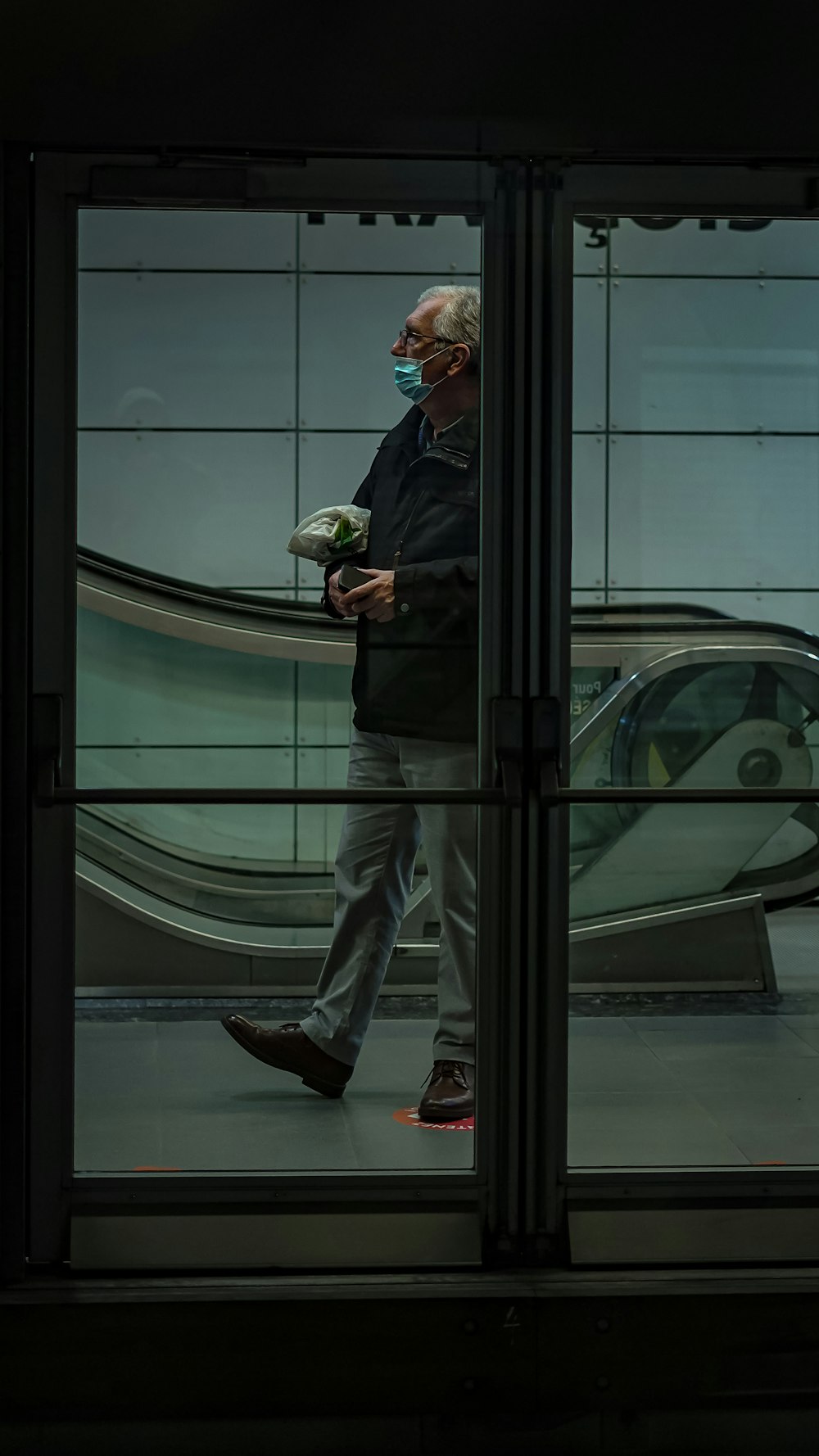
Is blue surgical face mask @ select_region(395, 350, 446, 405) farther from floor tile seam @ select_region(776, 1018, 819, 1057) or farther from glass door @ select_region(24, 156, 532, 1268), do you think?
floor tile seam @ select_region(776, 1018, 819, 1057)

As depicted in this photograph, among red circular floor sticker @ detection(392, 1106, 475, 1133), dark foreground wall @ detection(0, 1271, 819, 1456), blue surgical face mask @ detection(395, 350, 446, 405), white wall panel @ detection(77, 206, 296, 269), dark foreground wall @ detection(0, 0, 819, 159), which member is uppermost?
dark foreground wall @ detection(0, 0, 819, 159)

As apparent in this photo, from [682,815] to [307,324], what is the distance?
1295mm

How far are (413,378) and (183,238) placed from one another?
543 millimetres

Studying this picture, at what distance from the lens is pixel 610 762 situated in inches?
118

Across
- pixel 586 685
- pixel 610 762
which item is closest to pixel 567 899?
pixel 610 762

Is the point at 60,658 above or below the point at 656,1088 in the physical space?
above

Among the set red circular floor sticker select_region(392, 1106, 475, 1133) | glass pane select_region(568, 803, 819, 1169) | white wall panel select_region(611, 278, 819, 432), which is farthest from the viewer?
red circular floor sticker select_region(392, 1106, 475, 1133)

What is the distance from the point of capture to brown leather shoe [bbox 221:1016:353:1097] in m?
3.36

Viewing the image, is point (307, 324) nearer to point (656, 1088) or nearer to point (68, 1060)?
point (68, 1060)

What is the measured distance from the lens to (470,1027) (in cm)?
316

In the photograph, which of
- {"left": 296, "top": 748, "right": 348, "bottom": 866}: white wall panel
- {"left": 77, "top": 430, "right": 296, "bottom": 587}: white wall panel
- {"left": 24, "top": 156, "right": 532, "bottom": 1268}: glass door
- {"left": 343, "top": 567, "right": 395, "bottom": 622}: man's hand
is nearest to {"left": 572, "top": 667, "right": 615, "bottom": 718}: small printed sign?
{"left": 24, "top": 156, "right": 532, "bottom": 1268}: glass door

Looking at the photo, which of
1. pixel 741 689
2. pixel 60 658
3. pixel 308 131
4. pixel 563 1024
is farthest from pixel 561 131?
pixel 563 1024

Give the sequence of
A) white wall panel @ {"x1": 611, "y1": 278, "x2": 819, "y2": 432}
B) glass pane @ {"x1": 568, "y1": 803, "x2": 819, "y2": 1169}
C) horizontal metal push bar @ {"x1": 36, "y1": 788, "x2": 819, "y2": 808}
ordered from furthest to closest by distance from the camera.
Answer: glass pane @ {"x1": 568, "y1": 803, "x2": 819, "y2": 1169}, white wall panel @ {"x1": 611, "y1": 278, "x2": 819, "y2": 432}, horizontal metal push bar @ {"x1": 36, "y1": 788, "x2": 819, "y2": 808}

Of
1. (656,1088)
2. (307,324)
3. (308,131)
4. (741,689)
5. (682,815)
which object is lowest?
(656,1088)
